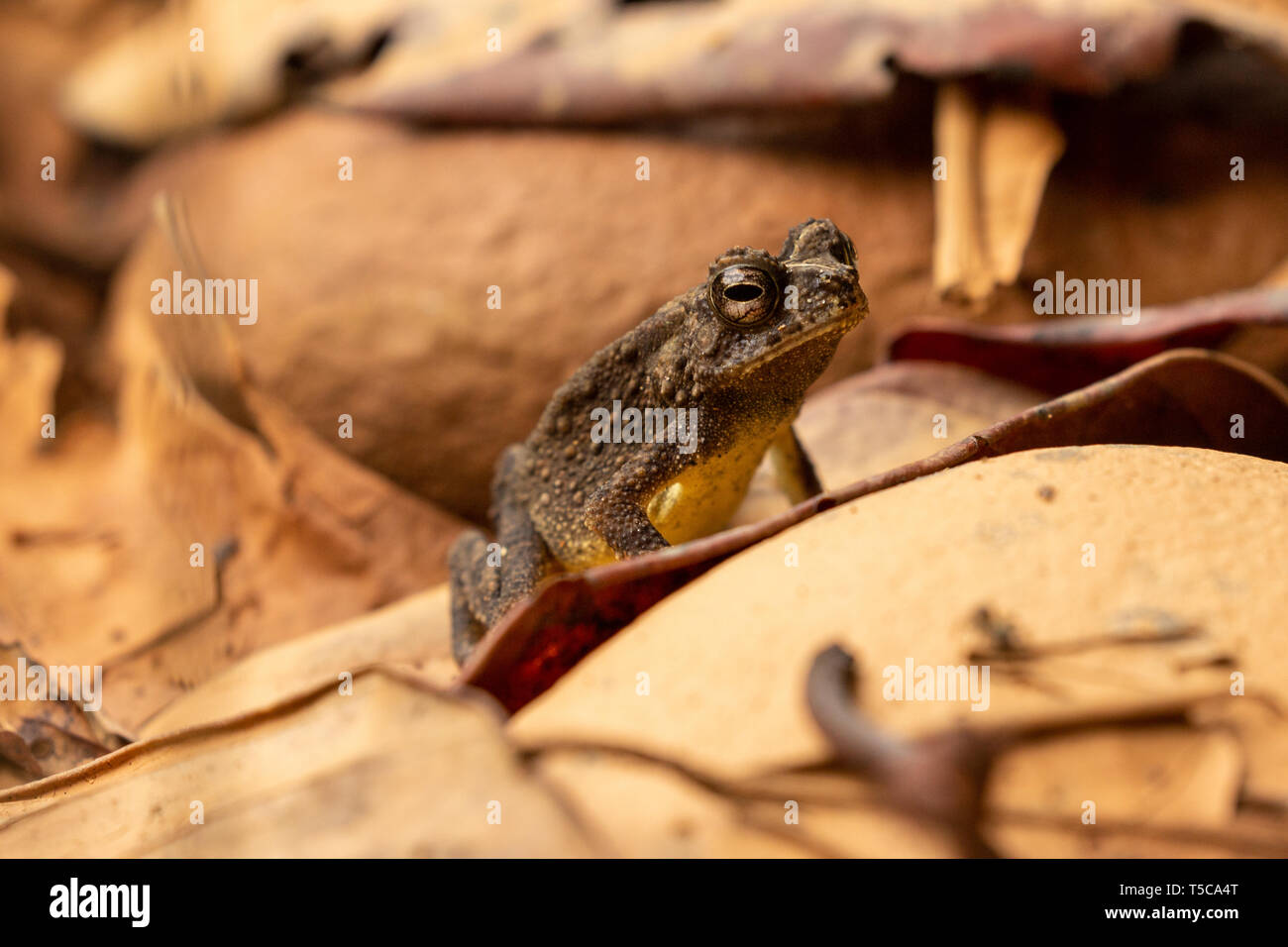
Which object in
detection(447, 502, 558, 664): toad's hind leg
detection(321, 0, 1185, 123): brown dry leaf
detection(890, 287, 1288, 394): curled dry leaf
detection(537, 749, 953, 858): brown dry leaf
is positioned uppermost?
detection(321, 0, 1185, 123): brown dry leaf

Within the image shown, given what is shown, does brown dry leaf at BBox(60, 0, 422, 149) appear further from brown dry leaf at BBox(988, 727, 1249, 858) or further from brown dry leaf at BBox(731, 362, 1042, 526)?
brown dry leaf at BBox(988, 727, 1249, 858)

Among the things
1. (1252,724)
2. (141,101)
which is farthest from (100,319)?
(1252,724)

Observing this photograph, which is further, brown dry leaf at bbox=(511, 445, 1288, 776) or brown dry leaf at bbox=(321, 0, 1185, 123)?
brown dry leaf at bbox=(321, 0, 1185, 123)

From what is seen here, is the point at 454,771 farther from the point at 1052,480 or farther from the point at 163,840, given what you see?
the point at 1052,480

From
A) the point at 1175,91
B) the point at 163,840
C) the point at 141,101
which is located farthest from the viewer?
the point at 141,101

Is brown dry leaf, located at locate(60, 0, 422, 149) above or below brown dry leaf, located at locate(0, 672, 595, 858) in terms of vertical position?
above

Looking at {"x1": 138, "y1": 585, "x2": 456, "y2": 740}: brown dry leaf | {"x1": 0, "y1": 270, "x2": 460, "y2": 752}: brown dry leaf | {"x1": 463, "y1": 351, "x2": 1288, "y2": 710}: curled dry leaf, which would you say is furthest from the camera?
{"x1": 0, "y1": 270, "x2": 460, "y2": 752}: brown dry leaf

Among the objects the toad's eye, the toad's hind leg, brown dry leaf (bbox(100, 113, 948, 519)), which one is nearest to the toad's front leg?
the toad's hind leg

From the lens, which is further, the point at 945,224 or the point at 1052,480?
the point at 945,224
